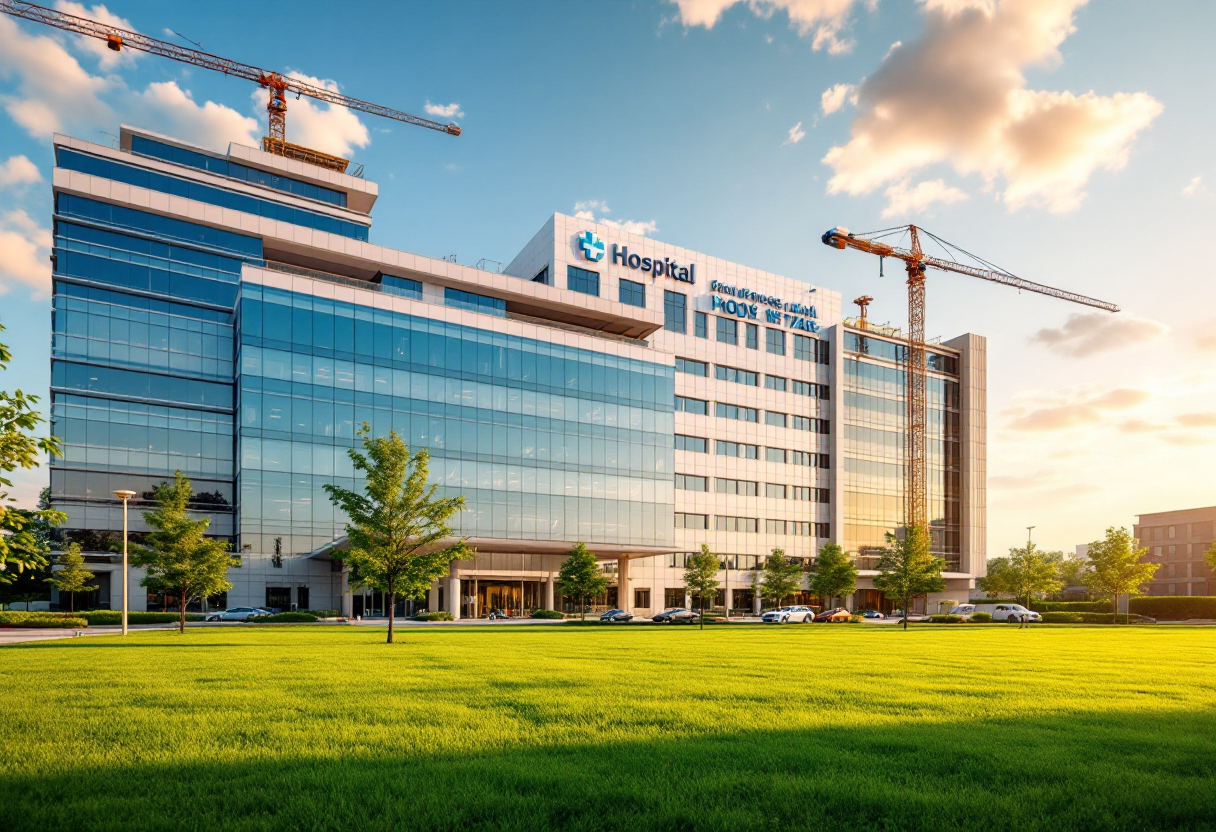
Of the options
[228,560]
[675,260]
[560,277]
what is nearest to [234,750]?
[228,560]

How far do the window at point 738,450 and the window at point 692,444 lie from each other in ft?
5.40

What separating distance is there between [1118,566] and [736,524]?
3485 centimetres

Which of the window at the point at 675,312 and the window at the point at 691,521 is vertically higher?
the window at the point at 675,312

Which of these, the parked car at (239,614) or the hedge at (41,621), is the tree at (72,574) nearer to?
the parked car at (239,614)

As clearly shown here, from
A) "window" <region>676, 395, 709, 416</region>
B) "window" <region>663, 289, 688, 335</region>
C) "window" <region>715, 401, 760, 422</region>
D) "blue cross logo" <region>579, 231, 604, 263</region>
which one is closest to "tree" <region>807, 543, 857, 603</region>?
"window" <region>715, 401, 760, 422</region>

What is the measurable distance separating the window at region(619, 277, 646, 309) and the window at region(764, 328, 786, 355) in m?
16.4

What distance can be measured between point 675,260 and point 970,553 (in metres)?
54.7

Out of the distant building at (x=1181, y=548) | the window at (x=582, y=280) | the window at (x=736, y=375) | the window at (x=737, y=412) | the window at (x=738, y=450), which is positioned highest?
the window at (x=582, y=280)

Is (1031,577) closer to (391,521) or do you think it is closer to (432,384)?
(432,384)

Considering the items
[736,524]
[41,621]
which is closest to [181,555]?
[41,621]

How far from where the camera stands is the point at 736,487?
85438mm

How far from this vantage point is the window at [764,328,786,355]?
89.1 metres

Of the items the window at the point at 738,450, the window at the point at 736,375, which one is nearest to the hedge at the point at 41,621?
the window at the point at 738,450

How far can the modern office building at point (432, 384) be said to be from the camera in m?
61.6
